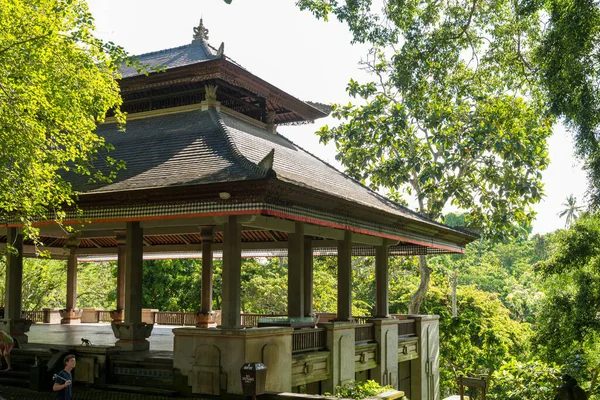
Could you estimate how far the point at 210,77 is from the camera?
16984 millimetres

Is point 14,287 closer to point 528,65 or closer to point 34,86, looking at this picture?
point 34,86

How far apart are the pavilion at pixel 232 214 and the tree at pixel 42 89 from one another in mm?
1399

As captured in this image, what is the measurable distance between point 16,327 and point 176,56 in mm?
9003

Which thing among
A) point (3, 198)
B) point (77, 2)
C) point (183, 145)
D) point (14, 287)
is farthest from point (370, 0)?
point (14, 287)

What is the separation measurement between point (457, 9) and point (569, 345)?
9.55 metres

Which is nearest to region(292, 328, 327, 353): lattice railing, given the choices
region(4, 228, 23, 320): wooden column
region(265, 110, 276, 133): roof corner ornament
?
region(265, 110, 276, 133): roof corner ornament

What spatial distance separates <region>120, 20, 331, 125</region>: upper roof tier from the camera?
56.0ft

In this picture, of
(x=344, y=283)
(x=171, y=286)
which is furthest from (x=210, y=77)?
(x=171, y=286)

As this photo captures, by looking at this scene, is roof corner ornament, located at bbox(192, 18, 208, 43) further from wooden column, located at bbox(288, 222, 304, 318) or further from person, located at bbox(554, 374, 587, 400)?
person, located at bbox(554, 374, 587, 400)

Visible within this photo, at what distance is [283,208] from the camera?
12.6m

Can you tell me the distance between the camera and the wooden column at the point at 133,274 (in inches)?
583

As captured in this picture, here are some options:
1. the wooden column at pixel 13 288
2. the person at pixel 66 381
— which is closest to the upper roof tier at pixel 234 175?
the wooden column at pixel 13 288

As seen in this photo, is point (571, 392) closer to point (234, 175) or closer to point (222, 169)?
point (234, 175)

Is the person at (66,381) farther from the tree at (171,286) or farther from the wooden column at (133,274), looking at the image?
the tree at (171,286)
